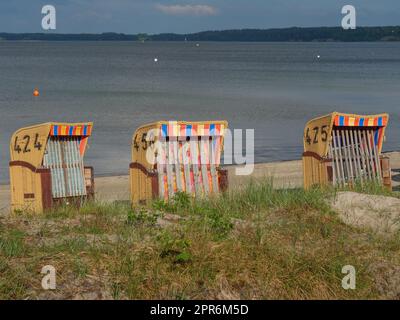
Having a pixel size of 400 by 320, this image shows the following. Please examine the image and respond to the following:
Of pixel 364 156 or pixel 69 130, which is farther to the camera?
pixel 364 156

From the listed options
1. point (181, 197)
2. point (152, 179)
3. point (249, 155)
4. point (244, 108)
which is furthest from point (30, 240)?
point (244, 108)

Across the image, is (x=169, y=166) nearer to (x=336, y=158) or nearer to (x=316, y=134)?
(x=316, y=134)

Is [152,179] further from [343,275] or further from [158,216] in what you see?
[343,275]

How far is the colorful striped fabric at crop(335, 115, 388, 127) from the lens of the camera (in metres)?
12.0

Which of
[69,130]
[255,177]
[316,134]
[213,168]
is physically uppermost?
[69,130]

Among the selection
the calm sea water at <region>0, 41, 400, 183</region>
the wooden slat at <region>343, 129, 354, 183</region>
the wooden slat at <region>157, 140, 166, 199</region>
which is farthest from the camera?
the calm sea water at <region>0, 41, 400, 183</region>

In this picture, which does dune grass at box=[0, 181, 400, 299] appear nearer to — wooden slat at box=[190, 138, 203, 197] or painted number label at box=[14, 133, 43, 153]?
wooden slat at box=[190, 138, 203, 197]

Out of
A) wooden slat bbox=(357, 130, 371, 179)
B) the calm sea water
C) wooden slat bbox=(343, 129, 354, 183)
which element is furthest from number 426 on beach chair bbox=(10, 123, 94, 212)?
→ the calm sea water

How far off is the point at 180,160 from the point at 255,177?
6085 mm

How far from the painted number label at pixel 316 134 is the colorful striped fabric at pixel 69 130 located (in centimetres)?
330

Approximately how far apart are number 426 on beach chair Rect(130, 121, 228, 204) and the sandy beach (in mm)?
3561

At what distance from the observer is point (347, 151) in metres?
12.2

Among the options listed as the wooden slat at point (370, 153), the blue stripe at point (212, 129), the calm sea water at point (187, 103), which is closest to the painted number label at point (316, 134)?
the wooden slat at point (370, 153)

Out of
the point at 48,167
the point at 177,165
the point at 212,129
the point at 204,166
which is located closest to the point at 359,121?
the point at 212,129
